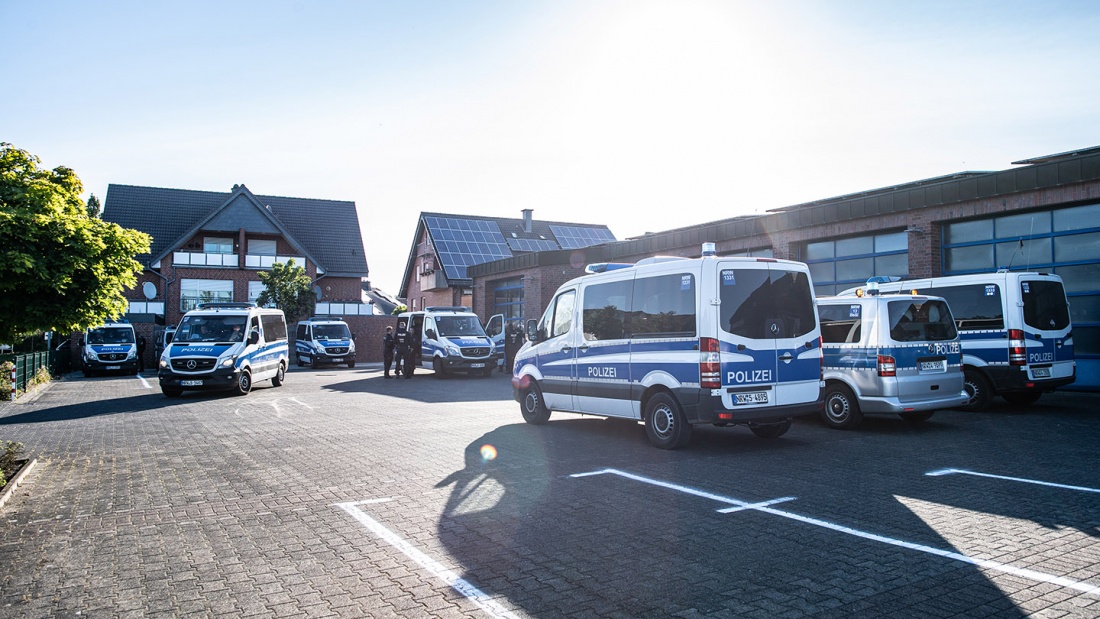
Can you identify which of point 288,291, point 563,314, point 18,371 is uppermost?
point 288,291

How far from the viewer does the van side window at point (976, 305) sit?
12.4 meters

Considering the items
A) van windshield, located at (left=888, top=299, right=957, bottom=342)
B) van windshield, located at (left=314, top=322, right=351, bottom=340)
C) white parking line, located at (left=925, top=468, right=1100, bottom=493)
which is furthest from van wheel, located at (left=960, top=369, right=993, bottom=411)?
van windshield, located at (left=314, top=322, right=351, bottom=340)

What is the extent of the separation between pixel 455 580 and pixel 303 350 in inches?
1183

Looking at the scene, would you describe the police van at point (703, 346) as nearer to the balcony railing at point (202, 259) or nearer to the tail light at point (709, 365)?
the tail light at point (709, 365)

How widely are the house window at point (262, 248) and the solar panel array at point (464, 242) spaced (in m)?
9.09

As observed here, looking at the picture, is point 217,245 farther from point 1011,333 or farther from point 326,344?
point 1011,333

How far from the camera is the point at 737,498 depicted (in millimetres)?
6512

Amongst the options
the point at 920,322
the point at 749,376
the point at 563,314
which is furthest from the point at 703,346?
the point at 920,322

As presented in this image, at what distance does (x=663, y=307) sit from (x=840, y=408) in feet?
11.8

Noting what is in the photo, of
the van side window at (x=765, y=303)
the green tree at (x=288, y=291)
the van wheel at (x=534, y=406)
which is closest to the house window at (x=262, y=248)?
the green tree at (x=288, y=291)

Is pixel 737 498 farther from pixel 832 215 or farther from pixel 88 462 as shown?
pixel 832 215

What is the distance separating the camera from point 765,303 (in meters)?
8.95

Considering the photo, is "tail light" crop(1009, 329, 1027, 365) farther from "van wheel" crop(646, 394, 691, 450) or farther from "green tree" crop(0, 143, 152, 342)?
"green tree" crop(0, 143, 152, 342)

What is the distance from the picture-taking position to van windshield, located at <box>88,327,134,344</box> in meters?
26.8
